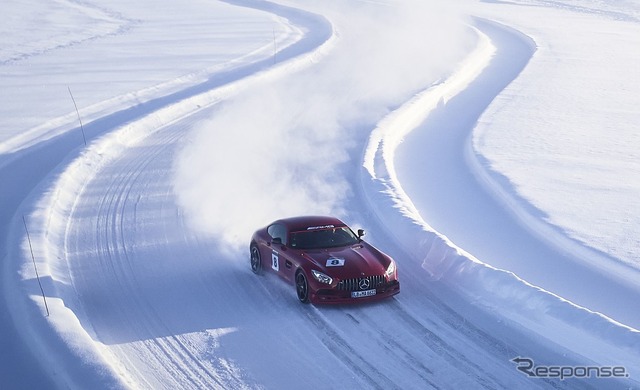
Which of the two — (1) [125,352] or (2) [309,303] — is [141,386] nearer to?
(1) [125,352]

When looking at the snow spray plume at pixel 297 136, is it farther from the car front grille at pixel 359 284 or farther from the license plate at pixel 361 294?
the license plate at pixel 361 294

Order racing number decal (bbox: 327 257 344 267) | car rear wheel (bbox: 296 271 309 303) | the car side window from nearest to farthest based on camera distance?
car rear wheel (bbox: 296 271 309 303), racing number decal (bbox: 327 257 344 267), the car side window

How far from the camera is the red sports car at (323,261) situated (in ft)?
44.8

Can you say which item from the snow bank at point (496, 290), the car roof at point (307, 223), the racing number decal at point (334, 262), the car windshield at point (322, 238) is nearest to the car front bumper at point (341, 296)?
the racing number decal at point (334, 262)

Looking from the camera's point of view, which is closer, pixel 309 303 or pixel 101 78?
pixel 309 303

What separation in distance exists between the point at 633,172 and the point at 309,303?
13.0 m

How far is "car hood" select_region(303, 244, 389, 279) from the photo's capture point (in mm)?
13773

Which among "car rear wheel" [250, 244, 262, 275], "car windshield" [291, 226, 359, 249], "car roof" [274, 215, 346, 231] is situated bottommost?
"car rear wheel" [250, 244, 262, 275]

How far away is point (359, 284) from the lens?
44.9 ft

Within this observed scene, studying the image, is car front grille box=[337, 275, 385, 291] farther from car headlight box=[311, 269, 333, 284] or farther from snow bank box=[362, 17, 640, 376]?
snow bank box=[362, 17, 640, 376]

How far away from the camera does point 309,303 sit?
45.8ft

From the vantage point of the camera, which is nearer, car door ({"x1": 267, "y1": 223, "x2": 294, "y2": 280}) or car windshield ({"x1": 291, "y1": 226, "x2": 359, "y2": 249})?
car door ({"x1": 267, "y1": 223, "x2": 294, "y2": 280})

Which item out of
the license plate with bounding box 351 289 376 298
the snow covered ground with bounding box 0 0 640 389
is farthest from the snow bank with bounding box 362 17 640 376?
the license plate with bounding box 351 289 376 298

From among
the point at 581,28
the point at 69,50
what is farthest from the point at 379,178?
the point at 581,28
